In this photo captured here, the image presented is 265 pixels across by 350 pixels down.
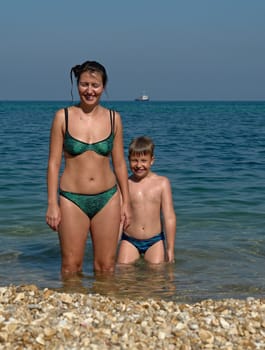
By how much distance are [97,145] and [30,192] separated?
6.99 m

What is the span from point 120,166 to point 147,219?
1.39m

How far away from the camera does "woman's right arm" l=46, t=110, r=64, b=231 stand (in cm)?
575

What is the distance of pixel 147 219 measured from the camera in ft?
23.9

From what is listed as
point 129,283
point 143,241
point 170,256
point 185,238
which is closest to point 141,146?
point 143,241

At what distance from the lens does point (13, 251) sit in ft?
27.2

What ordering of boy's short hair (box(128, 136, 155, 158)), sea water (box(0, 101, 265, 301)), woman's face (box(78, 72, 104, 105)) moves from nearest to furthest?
woman's face (box(78, 72, 104, 105)) → sea water (box(0, 101, 265, 301)) → boy's short hair (box(128, 136, 155, 158))

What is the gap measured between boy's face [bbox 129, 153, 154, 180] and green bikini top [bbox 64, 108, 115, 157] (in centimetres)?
108

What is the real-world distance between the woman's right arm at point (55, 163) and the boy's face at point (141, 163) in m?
1.30

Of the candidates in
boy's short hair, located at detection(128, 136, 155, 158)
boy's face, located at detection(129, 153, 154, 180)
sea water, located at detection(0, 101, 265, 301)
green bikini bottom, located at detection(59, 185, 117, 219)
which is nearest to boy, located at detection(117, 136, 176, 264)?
boy's face, located at detection(129, 153, 154, 180)

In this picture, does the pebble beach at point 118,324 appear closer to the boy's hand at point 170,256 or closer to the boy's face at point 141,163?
the boy's hand at point 170,256

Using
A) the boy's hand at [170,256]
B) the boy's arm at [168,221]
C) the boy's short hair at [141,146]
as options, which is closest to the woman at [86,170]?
the boy's short hair at [141,146]

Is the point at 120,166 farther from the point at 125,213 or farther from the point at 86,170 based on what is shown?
the point at 125,213

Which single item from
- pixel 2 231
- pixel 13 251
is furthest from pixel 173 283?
pixel 2 231

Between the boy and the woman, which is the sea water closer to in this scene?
the boy
